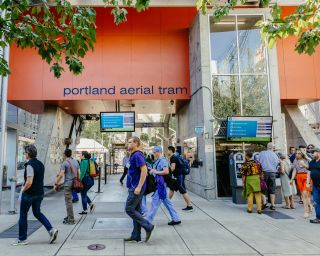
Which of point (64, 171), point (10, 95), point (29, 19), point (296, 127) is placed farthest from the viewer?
point (296, 127)

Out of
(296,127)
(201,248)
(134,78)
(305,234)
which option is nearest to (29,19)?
(201,248)

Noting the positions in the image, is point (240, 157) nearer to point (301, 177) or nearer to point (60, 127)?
point (301, 177)

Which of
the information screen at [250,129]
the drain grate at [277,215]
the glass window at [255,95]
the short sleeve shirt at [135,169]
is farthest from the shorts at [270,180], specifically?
the short sleeve shirt at [135,169]

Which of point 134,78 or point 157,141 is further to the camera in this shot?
point 157,141

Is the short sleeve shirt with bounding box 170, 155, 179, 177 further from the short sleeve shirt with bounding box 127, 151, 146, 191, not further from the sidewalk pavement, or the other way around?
the short sleeve shirt with bounding box 127, 151, 146, 191

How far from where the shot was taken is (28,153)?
5.29 meters

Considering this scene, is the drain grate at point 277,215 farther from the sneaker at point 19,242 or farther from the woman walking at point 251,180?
the sneaker at point 19,242

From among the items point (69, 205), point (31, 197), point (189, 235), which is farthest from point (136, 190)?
point (69, 205)

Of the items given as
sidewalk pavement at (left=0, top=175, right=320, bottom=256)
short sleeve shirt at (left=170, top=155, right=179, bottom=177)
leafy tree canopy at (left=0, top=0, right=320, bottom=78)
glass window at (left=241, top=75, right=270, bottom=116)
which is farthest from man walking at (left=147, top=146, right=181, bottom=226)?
glass window at (left=241, top=75, right=270, bottom=116)

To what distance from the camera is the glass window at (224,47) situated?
11219mm

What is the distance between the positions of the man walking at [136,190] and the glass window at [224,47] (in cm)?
714

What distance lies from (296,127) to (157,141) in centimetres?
3838

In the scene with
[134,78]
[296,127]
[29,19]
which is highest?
[134,78]

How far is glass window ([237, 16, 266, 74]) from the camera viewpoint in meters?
11.3
